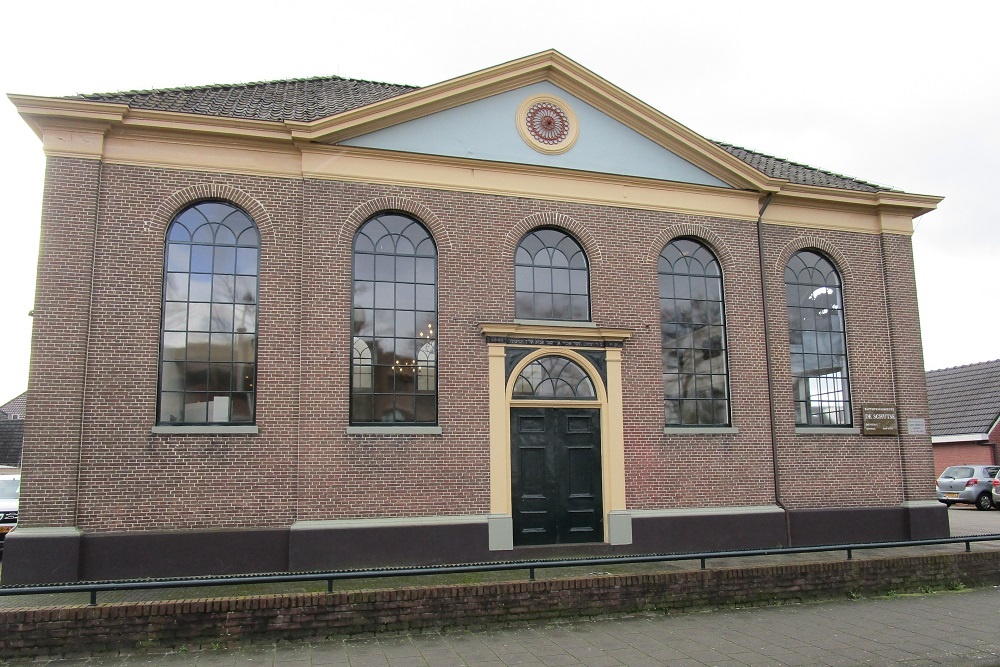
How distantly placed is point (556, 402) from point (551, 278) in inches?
94.5

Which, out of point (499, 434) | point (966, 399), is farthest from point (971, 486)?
point (499, 434)

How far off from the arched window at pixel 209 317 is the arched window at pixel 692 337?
7818 millimetres

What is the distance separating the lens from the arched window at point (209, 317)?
12.5m

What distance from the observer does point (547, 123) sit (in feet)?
47.9

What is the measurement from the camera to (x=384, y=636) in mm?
8359

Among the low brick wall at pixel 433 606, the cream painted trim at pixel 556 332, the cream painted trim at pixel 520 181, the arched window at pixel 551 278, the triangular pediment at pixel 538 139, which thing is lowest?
the low brick wall at pixel 433 606

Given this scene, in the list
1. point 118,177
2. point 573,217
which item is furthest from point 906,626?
point 118,177

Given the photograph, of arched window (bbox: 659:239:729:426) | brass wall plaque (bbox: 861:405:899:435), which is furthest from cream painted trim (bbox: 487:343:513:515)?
brass wall plaque (bbox: 861:405:899:435)

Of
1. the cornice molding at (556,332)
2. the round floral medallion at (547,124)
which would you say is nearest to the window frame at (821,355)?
the cornice molding at (556,332)

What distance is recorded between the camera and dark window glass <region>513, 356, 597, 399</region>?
13.8 metres

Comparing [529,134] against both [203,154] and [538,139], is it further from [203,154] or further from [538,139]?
[203,154]

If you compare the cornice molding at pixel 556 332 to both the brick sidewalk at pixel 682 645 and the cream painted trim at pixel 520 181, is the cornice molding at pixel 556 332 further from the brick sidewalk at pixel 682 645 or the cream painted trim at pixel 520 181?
the brick sidewalk at pixel 682 645

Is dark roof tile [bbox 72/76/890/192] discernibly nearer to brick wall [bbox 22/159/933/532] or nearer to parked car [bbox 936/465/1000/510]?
brick wall [bbox 22/159/933/532]

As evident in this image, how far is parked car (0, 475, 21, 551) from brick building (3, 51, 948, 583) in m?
4.45
